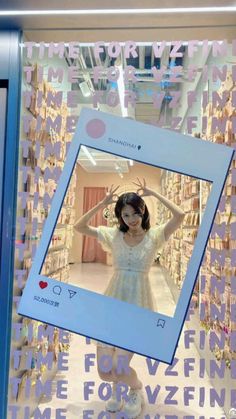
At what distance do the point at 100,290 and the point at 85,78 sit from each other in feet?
3.37

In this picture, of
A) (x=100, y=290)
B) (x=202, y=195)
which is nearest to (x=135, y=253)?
(x=100, y=290)

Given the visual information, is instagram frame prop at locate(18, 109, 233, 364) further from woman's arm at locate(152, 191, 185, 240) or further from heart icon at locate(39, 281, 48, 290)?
woman's arm at locate(152, 191, 185, 240)

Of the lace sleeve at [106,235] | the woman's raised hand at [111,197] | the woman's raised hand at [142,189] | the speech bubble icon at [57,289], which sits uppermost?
the woman's raised hand at [142,189]

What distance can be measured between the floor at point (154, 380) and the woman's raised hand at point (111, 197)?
1.03ft

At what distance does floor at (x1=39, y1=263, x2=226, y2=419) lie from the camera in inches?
65.5

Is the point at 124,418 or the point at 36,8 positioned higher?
the point at 36,8

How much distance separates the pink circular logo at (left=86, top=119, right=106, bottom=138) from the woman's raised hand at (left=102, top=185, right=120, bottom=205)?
0.85 feet

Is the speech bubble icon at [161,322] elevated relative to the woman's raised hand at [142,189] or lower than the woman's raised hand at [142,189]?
lower

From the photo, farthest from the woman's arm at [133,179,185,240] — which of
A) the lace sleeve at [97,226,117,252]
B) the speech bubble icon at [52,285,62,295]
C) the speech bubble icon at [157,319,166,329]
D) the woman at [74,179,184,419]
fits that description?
the speech bubble icon at [52,285,62,295]

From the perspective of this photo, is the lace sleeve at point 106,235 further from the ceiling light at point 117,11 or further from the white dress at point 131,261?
the ceiling light at point 117,11

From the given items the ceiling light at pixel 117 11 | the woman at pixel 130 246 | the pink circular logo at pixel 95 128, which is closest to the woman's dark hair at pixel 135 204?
the woman at pixel 130 246

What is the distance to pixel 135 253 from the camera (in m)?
1.71

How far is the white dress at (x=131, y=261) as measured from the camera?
1.67 m

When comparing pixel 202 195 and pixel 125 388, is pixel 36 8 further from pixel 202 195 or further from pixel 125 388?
pixel 125 388
